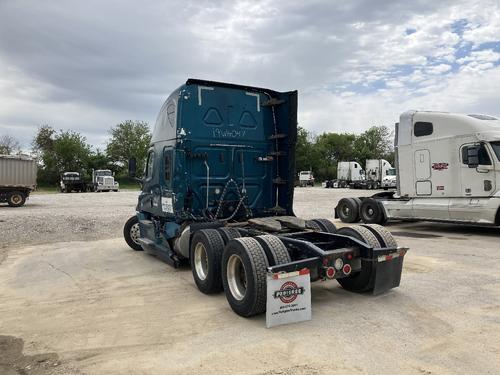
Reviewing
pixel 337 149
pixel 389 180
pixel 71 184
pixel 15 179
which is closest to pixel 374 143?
pixel 337 149

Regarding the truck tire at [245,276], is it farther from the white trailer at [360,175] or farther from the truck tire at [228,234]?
the white trailer at [360,175]

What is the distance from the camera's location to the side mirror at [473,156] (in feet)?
35.7

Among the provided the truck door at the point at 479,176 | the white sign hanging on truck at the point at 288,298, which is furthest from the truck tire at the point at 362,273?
the truck door at the point at 479,176

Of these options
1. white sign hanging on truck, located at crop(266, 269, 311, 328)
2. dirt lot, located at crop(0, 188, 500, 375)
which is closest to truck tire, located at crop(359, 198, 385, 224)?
dirt lot, located at crop(0, 188, 500, 375)

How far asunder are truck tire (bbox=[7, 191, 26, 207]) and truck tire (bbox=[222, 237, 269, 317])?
71.3 feet

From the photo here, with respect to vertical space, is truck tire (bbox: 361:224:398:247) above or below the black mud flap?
above

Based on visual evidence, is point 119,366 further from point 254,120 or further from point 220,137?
point 254,120

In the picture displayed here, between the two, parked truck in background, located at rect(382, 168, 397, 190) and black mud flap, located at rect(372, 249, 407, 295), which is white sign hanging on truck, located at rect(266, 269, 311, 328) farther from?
parked truck in background, located at rect(382, 168, 397, 190)

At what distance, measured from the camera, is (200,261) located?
6363mm

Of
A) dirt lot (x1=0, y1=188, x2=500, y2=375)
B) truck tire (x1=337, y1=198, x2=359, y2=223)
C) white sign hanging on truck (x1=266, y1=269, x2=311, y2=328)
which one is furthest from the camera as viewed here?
truck tire (x1=337, y1=198, x2=359, y2=223)

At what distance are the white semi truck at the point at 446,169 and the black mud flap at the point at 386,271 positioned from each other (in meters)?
6.72

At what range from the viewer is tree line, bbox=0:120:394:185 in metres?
63.8

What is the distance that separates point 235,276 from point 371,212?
31.9ft

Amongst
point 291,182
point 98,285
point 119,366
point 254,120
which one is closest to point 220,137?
point 254,120
